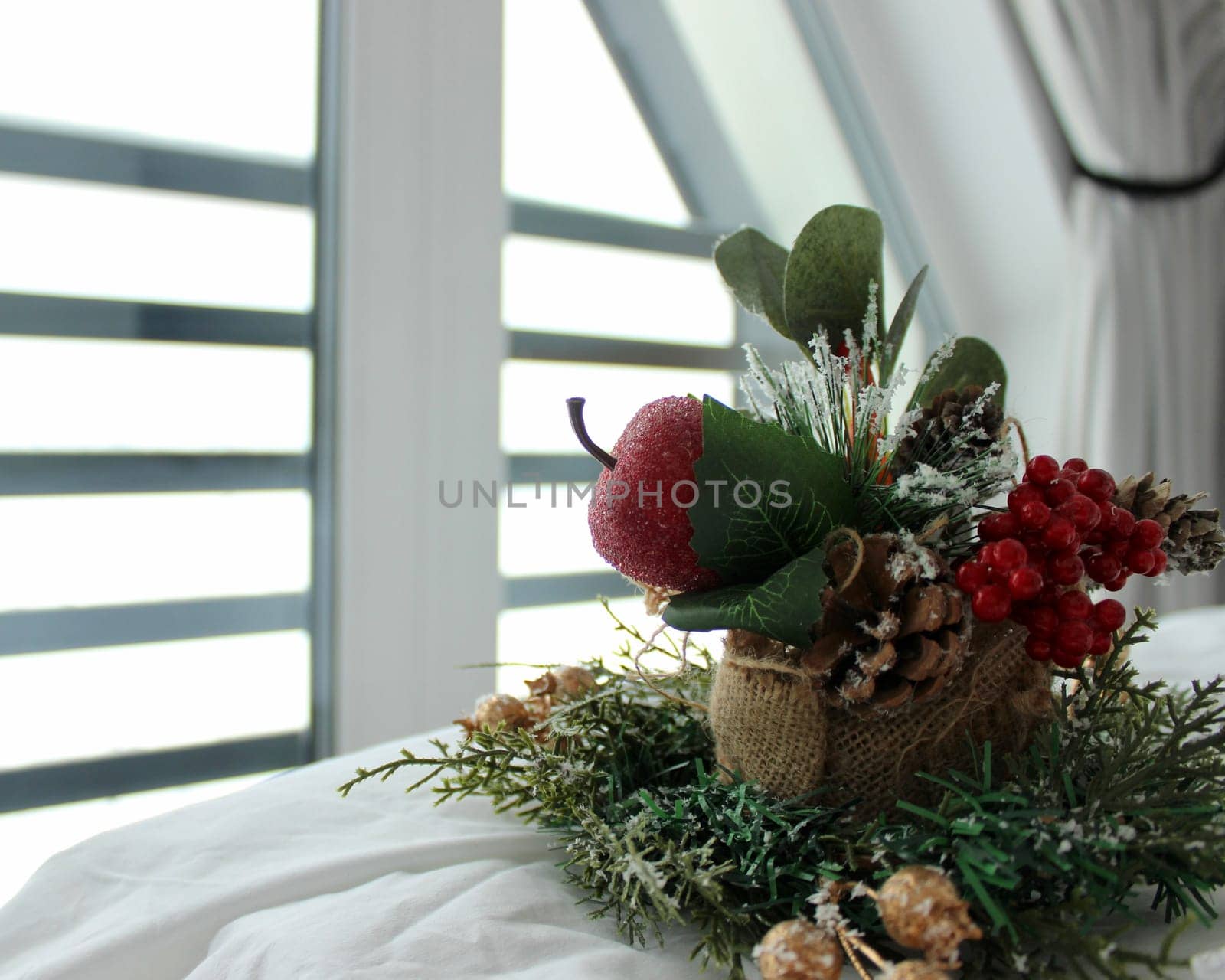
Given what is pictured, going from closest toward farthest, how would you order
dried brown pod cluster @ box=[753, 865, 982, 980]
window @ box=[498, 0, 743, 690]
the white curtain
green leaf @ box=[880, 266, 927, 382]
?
1. dried brown pod cluster @ box=[753, 865, 982, 980]
2. green leaf @ box=[880, 266, 927, 382]
3. window @ box=[498, 0, 743, 690]
4. the white curtain

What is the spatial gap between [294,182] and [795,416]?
90cm

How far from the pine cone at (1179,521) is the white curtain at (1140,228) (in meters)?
1.22

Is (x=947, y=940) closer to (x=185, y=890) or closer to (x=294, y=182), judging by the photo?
(x=185, y=890)

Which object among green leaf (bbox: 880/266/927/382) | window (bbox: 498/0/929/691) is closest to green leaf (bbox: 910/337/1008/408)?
green leaf (bbox: 880/266/927/382)

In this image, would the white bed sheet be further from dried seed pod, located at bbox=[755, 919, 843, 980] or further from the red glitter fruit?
the red glitter fruit

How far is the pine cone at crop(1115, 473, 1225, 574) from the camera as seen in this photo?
481mm

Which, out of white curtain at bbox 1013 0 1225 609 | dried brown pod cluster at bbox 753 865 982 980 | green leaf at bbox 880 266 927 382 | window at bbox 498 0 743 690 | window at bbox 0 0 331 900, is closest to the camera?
dried brown pod cluster at bbox 753 865 982 980

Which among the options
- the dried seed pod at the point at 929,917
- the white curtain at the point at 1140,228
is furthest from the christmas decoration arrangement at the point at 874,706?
the white curtain at the point at 1140,228

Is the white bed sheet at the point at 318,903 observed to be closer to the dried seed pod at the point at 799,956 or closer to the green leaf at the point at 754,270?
the dried seed pod at the point at 799,956

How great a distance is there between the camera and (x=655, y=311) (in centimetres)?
156

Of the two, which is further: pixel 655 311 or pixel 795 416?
pixel 655 311

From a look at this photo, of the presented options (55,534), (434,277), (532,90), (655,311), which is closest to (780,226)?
(655,311)

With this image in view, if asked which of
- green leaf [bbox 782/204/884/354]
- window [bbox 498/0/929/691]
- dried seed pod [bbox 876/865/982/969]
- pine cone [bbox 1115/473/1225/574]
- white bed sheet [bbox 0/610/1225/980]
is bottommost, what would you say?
white bed sheet [bbox 0/610/1225/980]

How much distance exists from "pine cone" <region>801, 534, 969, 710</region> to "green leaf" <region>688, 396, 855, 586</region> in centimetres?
2
